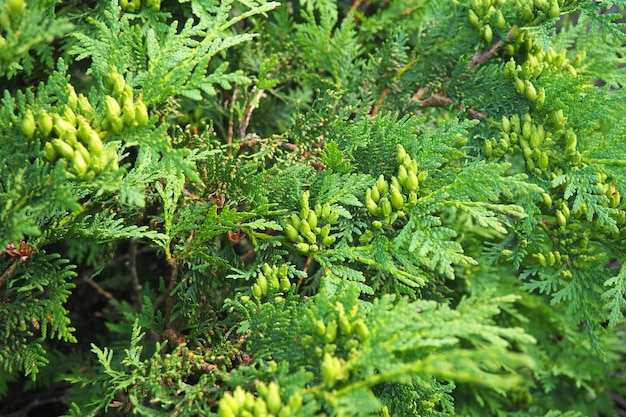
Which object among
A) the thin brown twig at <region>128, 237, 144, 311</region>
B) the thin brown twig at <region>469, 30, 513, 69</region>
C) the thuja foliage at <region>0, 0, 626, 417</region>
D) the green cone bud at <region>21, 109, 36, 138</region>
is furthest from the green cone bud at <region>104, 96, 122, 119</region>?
the thin brown twig at <region>469, 30, 513, 69</region>

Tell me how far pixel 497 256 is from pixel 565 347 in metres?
0.88

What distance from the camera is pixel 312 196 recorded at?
115cm

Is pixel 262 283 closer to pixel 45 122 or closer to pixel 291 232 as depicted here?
pixel 291 232

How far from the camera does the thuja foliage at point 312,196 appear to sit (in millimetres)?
859

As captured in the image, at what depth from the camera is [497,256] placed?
47.6 inches

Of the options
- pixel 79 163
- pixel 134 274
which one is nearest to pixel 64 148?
pixel 79 163

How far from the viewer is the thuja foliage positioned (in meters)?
0.86

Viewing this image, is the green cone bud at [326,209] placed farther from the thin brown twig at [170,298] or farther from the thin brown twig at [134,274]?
the thin brown twig at [134,274]

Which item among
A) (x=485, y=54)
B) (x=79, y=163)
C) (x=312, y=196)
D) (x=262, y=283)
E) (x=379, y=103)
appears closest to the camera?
(x=79, y=163)

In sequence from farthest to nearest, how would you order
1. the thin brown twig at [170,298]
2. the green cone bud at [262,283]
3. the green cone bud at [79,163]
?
the thin brown twig at [170,298] < the green cone bud at [262,283] < the green cone bud at [79,163]

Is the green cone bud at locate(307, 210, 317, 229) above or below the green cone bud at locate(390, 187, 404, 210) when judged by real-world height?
below

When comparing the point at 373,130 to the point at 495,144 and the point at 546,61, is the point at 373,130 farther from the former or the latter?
the point at 546,61

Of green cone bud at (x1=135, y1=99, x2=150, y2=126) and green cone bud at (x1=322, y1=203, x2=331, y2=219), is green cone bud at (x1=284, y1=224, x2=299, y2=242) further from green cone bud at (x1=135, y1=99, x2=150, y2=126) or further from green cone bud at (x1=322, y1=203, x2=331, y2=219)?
green cone bud at (x1=135, y1=99, x2=150, y2=126)

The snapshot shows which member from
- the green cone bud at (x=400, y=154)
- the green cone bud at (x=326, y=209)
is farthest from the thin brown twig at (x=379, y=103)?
the green cone bud at (x=326, y=209)
